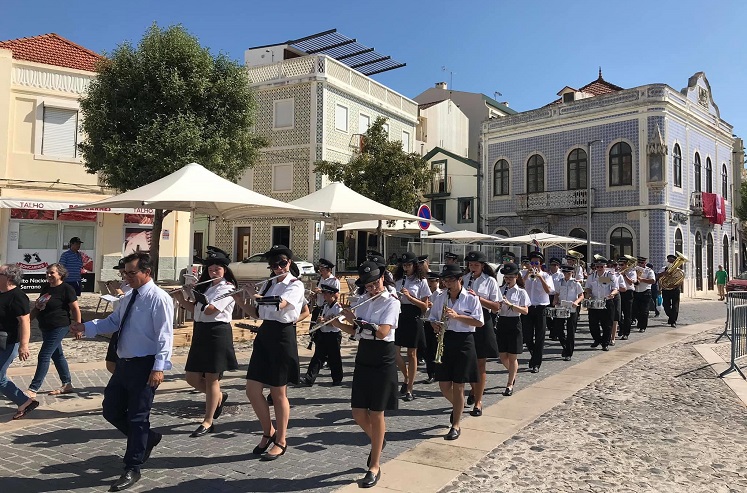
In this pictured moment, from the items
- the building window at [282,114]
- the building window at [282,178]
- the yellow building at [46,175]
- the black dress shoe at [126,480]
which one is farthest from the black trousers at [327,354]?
the building window at [282,114]

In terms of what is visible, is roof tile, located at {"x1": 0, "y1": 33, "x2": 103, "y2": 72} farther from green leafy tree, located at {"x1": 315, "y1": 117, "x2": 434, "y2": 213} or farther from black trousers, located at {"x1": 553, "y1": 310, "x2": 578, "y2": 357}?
black trousers, located at {"x1": 553, "y1": 310, "x2": 578, "y2": 357}

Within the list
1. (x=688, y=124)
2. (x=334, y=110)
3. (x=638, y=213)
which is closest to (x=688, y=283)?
(x=638, y=213)

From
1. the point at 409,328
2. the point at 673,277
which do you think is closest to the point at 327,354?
the point at 409,328

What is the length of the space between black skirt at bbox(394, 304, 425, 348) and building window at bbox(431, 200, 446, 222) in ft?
89.5

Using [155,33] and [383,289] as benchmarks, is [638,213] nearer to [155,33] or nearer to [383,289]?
[155,33]

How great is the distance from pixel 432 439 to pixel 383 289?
1.84 metres

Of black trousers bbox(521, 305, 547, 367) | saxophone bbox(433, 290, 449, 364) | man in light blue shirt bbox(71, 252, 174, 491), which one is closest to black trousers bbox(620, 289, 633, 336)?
black trousers bbox(521, 305, 547, 367)

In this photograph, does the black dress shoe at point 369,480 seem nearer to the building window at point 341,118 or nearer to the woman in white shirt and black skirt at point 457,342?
the woman in white shirt and black skirt at point 457,342

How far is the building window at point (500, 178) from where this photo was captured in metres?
32.1

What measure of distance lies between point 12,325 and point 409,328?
464 cm

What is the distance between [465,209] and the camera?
111 feet

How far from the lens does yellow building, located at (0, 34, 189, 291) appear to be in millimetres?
18734

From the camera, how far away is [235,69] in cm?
1498

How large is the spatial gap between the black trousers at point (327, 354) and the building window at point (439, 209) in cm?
2712
